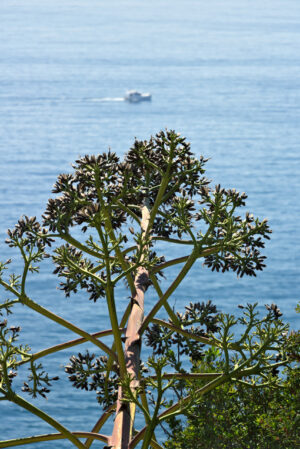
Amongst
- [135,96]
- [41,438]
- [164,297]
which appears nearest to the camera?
[41,438]

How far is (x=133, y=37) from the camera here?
127812 millimetres

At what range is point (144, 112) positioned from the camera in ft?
282

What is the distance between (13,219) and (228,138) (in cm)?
2792

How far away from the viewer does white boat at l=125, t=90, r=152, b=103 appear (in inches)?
3457

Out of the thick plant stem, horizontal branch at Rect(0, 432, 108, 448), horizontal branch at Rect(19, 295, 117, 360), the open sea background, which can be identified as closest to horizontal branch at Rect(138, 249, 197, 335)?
the thick plant stem

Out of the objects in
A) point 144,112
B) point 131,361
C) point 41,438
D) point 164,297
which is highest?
point 144,112

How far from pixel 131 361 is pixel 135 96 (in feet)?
277

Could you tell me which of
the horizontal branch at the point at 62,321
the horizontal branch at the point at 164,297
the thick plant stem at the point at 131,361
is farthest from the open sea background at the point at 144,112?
the horizontal branch at the point at 62,321

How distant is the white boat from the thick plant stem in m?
82.6

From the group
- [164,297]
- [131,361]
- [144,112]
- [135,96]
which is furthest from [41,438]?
[135,96]

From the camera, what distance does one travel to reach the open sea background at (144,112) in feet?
140

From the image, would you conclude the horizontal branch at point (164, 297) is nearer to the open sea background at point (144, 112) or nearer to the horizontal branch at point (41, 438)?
the horizontal branch at point (41, 438)

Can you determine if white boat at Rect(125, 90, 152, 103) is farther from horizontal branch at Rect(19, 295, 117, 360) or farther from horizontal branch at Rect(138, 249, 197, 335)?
horizontal branch at Rect(19, 295, 117, 360)

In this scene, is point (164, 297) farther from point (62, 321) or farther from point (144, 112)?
point (144, 112)
